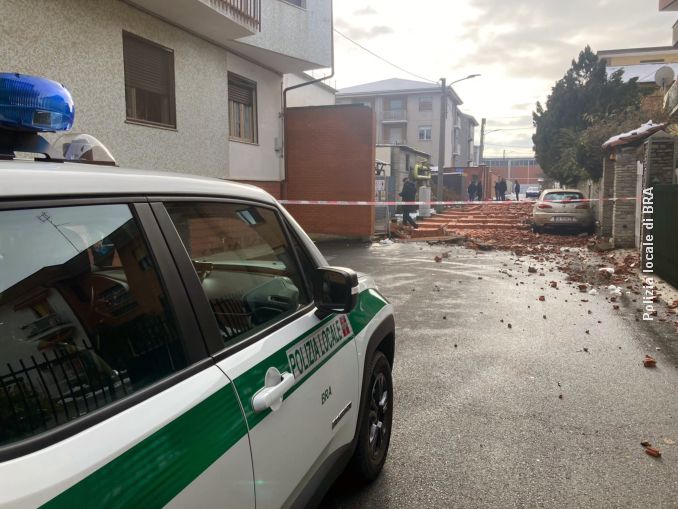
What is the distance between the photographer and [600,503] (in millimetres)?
2844

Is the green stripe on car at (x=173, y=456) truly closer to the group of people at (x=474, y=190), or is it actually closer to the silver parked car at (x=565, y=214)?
the silver parked car at (x=565, y=214)

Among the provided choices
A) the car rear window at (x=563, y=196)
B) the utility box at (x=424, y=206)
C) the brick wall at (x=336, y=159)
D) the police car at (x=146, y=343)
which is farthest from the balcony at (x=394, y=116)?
the police car at (x=146, y=343)

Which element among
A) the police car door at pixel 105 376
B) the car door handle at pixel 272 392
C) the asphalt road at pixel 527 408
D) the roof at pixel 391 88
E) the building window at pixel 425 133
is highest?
the roof at pixel 391 88

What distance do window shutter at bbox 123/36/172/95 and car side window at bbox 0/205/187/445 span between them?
8895 millimetres

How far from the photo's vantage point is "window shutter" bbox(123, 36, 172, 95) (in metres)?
9.27

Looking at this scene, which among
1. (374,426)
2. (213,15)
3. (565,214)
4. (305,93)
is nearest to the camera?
(374,426)

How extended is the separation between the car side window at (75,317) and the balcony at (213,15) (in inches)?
357

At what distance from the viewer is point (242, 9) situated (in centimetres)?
1070

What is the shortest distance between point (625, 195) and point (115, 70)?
11.6m

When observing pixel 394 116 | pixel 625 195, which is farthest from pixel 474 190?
pixel 394 116

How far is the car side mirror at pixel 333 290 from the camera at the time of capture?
2289mm

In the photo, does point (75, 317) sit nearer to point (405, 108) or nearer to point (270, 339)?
point (270, 339)

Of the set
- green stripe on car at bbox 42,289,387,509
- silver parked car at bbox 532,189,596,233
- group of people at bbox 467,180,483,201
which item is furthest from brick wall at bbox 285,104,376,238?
group of people at bbox 467,180,483,201

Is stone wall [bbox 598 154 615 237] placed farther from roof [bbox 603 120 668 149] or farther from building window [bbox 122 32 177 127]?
building window [bbox 122 32 177 127]
